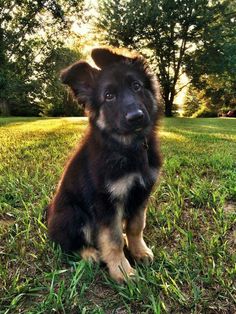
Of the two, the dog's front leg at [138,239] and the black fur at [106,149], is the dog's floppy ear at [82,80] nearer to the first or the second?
the black fur at [106,149]

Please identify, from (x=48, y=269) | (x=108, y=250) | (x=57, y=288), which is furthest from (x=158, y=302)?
(x=48, y=269)

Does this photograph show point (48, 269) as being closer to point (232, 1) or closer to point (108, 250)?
point (108, 250)

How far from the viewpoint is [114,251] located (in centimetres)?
306

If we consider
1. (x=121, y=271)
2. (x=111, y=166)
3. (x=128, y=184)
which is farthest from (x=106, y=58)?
(x=121, y=271)

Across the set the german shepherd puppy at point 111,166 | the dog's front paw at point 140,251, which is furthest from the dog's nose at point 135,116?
the dog's front paw at point 140,251

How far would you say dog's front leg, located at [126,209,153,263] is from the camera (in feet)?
10.8

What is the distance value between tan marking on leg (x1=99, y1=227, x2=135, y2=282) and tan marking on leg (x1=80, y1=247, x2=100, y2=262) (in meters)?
0.16

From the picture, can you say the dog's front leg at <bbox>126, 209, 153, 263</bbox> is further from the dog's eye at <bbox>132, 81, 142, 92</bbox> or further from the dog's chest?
the dog's eye at <bbox>132, 81, 142, 92</bbox>

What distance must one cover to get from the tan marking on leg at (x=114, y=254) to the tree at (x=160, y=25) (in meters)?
29.3

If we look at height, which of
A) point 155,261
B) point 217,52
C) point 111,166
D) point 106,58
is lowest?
point 155,261

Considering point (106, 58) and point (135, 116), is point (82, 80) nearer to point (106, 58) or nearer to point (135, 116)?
point (106, 58)

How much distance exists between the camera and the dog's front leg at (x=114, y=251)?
9.86ft

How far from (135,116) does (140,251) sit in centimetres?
115

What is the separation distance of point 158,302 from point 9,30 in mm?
24034
